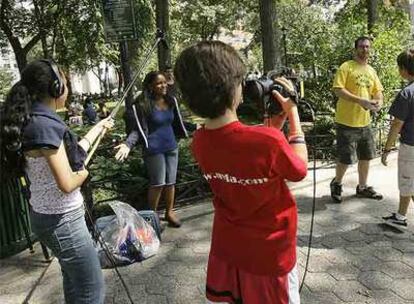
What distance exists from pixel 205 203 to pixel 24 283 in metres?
2.43

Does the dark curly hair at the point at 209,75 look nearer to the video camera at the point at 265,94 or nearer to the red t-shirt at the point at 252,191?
the red t-shirt at the point at 252,191

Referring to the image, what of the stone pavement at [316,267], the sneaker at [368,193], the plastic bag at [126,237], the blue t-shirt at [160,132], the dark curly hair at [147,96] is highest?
the dark curly hair at [147,96]

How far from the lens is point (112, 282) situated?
4.06 meters

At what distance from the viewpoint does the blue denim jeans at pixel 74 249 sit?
2537 mm

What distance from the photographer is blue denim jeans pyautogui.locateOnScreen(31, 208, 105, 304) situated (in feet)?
8.32

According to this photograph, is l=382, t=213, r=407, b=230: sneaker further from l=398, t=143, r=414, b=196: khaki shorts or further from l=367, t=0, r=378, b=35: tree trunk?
l=367, t=0, r=378, b=35: tree trunk

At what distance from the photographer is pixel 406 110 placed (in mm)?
4316

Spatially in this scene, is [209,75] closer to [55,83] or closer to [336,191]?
[55,83]

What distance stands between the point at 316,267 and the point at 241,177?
94.6 inches

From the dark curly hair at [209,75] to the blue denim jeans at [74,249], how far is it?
1.10 metres

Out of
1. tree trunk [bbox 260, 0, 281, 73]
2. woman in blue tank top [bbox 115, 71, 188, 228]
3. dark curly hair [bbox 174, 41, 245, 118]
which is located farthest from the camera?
tree trunk [bbox 260, 0, 281, 73]

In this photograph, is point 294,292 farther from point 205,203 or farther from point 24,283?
point 205,203

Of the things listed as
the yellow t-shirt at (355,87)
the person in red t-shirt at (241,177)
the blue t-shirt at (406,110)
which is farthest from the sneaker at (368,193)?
the person in red t-shirt at (241,177)

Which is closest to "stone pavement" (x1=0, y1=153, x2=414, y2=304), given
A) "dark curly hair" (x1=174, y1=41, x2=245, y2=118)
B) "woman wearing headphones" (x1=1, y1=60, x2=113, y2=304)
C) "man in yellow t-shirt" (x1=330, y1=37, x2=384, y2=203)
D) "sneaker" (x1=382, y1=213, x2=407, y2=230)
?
"sneaker" (x1=382, y1=213, x2=407, y2=230)
